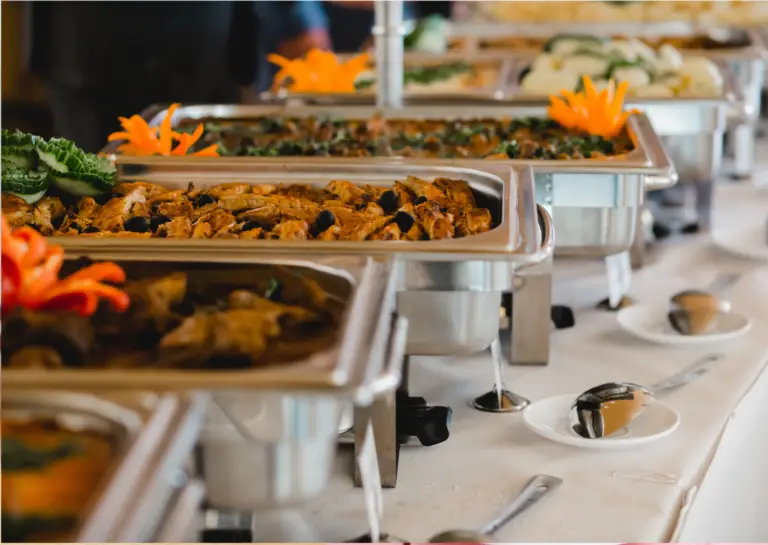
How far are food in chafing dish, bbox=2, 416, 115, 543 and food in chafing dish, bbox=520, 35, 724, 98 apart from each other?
2.11 meters

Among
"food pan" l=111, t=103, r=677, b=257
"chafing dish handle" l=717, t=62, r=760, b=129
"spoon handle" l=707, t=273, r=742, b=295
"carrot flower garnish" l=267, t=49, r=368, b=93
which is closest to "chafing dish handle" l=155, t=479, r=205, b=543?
"food pan" l=111, t=103, r=677, b=257

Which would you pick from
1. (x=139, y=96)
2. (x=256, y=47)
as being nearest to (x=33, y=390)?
(x=139, y=96)

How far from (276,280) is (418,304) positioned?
0.18 meters

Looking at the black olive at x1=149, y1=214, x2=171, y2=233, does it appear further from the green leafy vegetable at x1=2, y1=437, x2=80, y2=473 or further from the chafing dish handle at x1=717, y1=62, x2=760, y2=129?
the chafing dish handle at x1=717, y1=62, x2=760, y2=129

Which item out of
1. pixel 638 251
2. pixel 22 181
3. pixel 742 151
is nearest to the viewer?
→ pixel 22 181

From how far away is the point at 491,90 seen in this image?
290cm

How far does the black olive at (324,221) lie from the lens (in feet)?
4.43

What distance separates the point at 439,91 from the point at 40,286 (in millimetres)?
2197

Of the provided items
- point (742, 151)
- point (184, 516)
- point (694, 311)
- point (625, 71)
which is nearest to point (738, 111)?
point (625, 71)

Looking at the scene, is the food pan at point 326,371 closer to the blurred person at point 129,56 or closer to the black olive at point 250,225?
the black olive at point 250,225

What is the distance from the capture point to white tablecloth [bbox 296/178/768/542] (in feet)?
3.81

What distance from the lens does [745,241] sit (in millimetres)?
2383

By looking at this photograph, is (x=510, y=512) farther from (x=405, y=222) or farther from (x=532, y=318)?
(x=532, y=318)

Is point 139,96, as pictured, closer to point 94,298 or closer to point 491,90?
point 491,90
